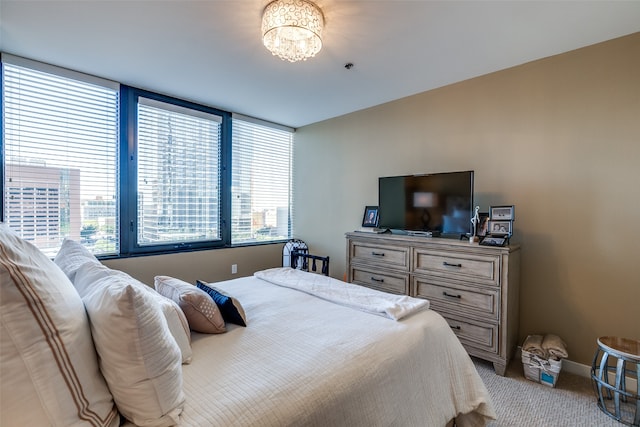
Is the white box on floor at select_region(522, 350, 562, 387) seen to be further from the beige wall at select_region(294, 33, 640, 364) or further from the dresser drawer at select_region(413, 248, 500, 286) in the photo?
the dresser drawer at select_region(413, 248, 500, 286)

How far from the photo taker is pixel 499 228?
8.05ft

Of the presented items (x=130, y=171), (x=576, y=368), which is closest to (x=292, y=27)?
(x=130, y=171)

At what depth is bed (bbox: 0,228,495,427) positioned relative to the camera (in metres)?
0.71

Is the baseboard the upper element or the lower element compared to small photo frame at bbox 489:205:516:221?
lower

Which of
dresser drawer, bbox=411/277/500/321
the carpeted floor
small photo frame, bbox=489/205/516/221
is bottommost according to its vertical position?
the carpeted floor

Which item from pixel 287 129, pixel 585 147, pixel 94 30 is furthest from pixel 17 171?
pixel 585 147

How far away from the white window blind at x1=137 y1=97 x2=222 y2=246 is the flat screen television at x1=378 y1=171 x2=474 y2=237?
223cm

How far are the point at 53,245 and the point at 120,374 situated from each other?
9.04 feet

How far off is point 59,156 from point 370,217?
3290 millimetres

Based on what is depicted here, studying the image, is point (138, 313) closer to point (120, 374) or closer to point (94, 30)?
point (120, 374)

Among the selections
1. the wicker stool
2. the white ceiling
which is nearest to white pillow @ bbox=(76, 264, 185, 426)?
the white ceiling

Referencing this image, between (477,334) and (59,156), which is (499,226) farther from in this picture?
(59,156)

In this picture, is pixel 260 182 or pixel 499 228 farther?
pixel 260 182

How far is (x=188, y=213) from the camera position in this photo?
3.65m
